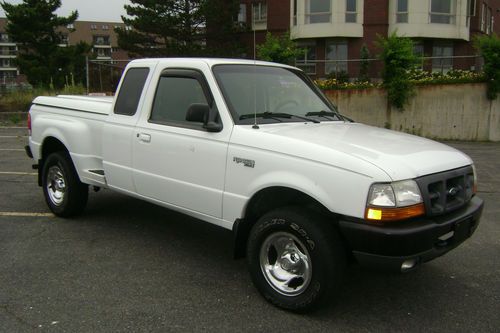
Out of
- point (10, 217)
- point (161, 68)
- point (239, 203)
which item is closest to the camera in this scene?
point (239, 203)

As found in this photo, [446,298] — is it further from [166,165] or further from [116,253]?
[116,253]

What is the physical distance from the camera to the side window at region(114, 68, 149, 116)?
16.5ft

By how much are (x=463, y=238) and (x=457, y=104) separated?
1372 cm

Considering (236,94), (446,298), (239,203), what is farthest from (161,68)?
(446,298)

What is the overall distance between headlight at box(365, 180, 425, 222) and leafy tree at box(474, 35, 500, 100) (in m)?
14.1

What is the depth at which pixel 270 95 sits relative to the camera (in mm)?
4559

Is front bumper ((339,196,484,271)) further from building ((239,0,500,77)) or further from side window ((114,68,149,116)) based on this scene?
building ((239,0,500,77))

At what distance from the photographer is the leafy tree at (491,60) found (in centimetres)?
1522

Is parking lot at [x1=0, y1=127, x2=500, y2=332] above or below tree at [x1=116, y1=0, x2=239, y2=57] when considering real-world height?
below

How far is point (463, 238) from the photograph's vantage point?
145 inches

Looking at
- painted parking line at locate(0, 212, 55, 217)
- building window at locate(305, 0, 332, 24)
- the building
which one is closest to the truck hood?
painted parking line at locate(0, 212, 55, 217)

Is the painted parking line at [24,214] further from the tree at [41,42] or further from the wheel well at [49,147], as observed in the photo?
the tree at [41,42]

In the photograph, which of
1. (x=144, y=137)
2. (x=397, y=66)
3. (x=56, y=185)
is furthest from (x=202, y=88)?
(x=397, y=66)

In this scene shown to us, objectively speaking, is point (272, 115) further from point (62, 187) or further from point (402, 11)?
point (402, 11)
